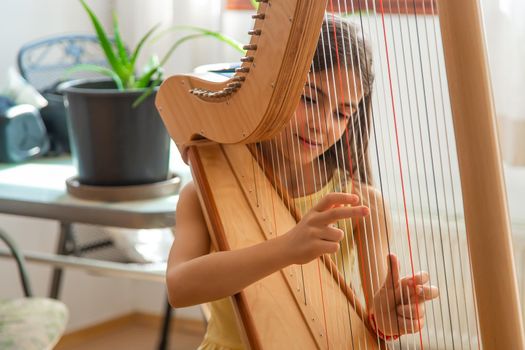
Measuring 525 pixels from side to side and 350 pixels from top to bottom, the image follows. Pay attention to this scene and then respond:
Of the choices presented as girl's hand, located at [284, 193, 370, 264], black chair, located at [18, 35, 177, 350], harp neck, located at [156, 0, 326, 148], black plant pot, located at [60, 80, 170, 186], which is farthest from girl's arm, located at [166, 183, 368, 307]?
black chair, located at [18, 35, 177, 350]

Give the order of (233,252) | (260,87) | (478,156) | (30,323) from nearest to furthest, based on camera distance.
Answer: (478,156), (260,87), (233,252), (30,323)

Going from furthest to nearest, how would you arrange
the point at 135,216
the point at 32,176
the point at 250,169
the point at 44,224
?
the point at 44,224, the point at 32,176, the point at 135,216, the point at 250,169

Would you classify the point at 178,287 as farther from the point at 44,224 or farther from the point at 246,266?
the point at 44,224

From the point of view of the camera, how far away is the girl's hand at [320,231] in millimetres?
938

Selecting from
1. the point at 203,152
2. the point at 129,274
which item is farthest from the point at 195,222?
the point at 129,274

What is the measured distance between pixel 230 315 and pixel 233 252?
0.30m

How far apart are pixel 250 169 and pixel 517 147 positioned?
3.40 feet

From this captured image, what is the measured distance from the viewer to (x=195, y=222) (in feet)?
4.25

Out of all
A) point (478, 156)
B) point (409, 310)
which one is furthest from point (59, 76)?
point (478, 156)

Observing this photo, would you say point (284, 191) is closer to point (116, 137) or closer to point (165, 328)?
point (116, 137)

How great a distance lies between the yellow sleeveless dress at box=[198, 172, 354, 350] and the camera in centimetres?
135

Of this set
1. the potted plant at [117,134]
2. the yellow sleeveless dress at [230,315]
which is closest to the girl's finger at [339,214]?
the yellow sleeveless dress at [230,315]

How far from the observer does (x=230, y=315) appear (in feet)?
4.64

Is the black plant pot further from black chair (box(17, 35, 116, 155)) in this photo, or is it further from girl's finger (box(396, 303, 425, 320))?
girl's finger (box(396, 303, 425, 320))
